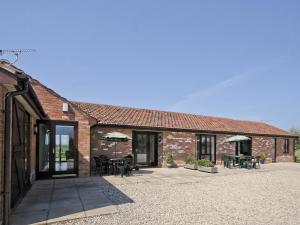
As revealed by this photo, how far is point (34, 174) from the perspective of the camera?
493 inches

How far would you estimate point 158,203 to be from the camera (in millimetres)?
8102

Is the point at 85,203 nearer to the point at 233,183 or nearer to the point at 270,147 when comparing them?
the point at 233,183

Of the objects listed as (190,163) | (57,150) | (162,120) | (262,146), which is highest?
(162,120)

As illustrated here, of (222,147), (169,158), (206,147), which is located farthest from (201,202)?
(222,147)

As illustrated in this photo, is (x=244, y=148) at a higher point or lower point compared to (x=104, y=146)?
lower

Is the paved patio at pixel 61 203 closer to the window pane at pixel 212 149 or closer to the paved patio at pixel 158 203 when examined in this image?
the paved patio at pixel 158 203

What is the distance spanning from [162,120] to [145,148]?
2.83m

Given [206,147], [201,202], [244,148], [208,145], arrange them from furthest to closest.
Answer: [244,148] → [208,145] → [206,147] → [201,202]

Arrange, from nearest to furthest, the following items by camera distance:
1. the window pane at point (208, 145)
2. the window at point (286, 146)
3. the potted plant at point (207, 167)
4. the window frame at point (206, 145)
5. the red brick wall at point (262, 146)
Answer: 1. the potted plant at point (207, 167)
2. the window frame at point (206, 145)
3. the window pane at point (208, 145)
4. the red brick wall at point (262, 146)
5. the window at point (286, 146)

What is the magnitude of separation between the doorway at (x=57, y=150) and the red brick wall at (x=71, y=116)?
238mm

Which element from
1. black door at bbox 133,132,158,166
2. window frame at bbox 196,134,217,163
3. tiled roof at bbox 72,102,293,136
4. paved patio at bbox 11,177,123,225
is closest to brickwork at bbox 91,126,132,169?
tiled roof at bbox 72,102,293,136

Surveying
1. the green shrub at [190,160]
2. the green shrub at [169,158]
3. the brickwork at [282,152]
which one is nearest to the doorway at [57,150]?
the green shrub at [169,158]

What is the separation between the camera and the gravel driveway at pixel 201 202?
6512 mm

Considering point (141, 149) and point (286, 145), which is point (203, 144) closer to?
point (141, 149)
